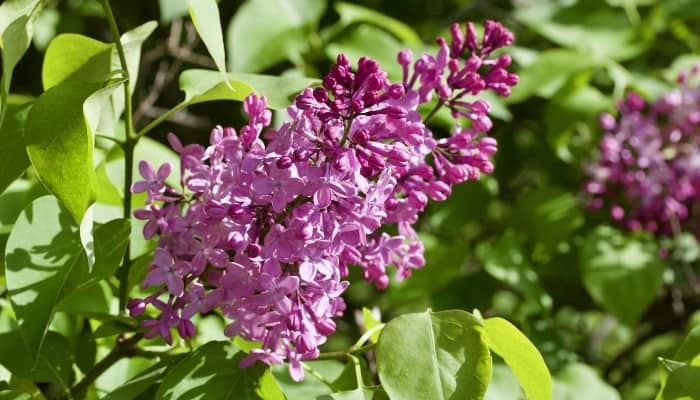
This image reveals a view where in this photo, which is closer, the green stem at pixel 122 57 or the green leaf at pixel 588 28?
the green stem at pixel 122 57

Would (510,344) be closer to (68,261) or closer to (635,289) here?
(68,261)

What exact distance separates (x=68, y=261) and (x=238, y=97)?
0.91ft

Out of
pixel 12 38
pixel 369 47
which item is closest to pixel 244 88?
pixel 12 38

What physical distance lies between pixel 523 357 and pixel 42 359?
621mm

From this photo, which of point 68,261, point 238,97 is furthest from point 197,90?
point 68,261

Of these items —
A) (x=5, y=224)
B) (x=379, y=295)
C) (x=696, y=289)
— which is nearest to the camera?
(x=5, y=224)

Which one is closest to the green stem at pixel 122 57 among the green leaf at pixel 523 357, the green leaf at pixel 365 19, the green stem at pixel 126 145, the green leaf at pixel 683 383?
the green stem at pixel 126 145

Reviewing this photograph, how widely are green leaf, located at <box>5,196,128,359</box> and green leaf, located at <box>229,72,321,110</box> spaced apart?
0.74ft

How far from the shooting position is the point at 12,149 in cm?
109

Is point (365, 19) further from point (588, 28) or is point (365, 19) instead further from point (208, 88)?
point (208, 88)

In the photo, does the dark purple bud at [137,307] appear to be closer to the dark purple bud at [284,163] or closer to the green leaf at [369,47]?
the dark purple bud at [284,163]

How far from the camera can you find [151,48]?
263 centimetres

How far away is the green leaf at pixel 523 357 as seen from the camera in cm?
108

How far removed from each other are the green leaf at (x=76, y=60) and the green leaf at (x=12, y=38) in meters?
0.10
